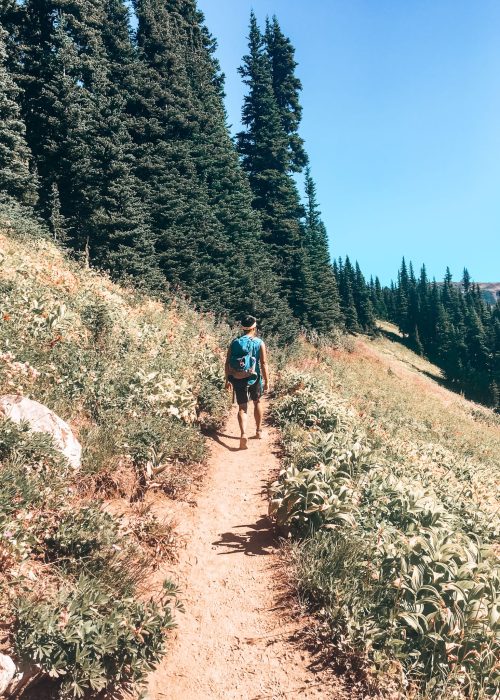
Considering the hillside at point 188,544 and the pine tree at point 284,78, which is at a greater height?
the pine tree at point 284,78

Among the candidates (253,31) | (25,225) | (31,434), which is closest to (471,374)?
(253,31)

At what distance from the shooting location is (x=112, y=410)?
A: 5.98 metres

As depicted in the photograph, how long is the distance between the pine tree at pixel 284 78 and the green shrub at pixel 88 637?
42.9m

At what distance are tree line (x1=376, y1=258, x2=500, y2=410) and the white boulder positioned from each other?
80.8 m

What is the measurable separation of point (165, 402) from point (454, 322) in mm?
121934

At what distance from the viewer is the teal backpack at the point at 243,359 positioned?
25.9ft

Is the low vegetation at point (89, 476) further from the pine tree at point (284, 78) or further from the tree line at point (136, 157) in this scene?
the pine tree at point (284, 78)

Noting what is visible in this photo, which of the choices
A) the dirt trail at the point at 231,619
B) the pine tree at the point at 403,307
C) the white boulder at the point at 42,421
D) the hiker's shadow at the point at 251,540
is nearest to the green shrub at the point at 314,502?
the hiker's shadow at the point at 251,540

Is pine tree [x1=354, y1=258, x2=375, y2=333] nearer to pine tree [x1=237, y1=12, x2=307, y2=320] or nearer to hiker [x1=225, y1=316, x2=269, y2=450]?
pine tree [x1=237, y1=12, x2=307, y2=320]

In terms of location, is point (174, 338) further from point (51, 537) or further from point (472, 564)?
point (472, 564)

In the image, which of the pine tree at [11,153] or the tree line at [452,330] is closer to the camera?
the pine tree at [11,153]

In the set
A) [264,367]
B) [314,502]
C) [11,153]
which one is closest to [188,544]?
[314,502]

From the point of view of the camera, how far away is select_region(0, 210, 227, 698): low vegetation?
2807 mm

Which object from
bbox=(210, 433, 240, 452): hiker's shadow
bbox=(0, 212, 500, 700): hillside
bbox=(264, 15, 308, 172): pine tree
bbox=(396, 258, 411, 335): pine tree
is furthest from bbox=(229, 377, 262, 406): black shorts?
bbox=(396, 258, 411, 335): pine tree
